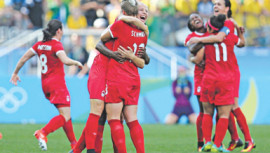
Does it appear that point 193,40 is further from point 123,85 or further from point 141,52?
point 123,85

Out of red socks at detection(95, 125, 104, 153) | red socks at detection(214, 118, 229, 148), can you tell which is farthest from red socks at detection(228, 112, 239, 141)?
red socks at detection(95, 125, 104, 153)

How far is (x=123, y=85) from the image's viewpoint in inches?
236

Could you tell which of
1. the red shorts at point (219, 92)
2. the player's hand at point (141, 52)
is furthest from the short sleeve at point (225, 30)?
the player's hand at point (141, 52)

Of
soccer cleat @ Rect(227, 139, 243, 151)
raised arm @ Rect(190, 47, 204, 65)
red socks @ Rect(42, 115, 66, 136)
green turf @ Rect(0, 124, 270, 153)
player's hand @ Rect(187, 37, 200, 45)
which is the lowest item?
green turf @ Rect(0, 124, 270, 153)

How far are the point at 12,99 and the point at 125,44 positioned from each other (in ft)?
31.7

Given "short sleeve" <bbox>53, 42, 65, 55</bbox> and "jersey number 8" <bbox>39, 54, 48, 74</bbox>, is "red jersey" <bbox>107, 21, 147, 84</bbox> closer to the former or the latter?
"short sleeve" <bbox>53, 42, 65, 55</bbox>

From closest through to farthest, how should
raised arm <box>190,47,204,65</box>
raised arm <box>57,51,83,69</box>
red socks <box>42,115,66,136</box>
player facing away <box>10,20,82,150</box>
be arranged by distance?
raised arm <box>57,51,83,69</box>
red socks <box>42,115,66,136</box>
raised arm <box>190,47,204,65</box>
player facing away <box>10,20,82,150</box>

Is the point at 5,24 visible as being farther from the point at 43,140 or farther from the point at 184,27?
the point at 43,140

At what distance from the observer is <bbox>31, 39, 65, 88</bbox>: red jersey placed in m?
8.30

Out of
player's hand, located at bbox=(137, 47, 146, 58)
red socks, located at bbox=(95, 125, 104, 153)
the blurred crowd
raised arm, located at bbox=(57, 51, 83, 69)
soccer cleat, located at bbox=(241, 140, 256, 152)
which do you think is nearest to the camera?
player's hand, located at bbox=(137, 47, 146, 58)

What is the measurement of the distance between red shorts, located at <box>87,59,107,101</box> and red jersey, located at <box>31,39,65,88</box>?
2.09 metres

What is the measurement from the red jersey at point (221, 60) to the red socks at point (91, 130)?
2.43 metres

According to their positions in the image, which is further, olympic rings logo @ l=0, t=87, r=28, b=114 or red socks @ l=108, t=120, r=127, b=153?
olympic rings logo @ l=0, t=87, r=28, b=114

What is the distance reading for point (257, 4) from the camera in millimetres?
18969
